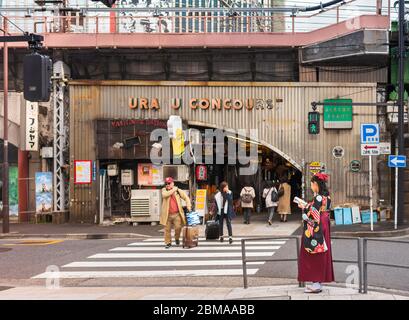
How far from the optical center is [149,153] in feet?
71.4

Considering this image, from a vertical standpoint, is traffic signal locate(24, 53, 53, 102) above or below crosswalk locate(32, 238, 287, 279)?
above

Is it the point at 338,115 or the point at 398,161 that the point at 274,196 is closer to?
the point at 338,115

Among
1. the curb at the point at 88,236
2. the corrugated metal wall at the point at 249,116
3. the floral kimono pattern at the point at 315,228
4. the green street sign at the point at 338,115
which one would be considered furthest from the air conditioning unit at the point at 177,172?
the floral kimono pattern at the point at 315,228

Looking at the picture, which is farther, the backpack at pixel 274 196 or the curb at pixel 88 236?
the backpack at pixel 274 196

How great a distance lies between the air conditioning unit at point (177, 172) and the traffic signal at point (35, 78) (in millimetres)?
12234

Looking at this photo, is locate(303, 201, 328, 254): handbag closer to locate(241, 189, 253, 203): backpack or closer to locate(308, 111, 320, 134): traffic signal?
locate(241, 189, 253, 203): backpack

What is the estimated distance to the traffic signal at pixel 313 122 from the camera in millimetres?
20812

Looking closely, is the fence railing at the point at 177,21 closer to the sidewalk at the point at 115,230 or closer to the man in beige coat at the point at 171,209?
the sidewalk at the point at 115,230

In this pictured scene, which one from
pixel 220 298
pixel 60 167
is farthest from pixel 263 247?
pixel 60 167

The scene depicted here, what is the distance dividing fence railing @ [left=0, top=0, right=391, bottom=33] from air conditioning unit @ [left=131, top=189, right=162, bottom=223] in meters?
6.40

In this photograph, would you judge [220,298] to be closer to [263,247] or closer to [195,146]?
[263,247]

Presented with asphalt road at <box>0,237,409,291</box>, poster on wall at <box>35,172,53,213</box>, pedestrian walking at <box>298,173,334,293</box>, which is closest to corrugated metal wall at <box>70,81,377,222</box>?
poster on wall at <box>35,172,53,213</box>

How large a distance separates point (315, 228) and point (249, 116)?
1411cm

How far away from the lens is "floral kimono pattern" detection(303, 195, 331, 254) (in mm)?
8234
